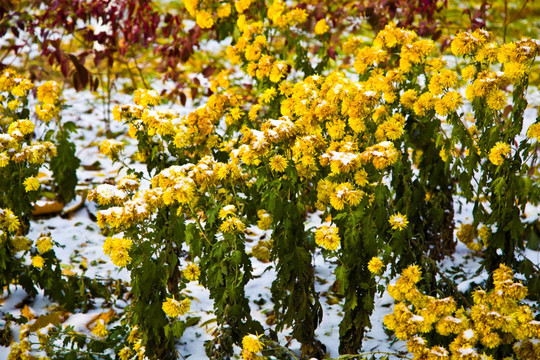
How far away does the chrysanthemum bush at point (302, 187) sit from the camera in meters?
2.27

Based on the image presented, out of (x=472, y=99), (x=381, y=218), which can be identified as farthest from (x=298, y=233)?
(x=472, y=99)

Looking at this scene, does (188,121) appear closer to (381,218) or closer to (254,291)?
(381,218)

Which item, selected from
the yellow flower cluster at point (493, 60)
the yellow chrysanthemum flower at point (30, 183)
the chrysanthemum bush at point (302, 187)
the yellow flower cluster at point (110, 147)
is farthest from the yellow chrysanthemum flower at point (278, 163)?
the yellow chrysanthemum flower at point (30, 183)

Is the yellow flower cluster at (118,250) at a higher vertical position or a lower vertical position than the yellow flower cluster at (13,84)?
lower

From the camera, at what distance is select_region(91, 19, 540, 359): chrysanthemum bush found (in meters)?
2.27

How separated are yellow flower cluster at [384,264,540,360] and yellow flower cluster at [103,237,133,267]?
1099 millimetres


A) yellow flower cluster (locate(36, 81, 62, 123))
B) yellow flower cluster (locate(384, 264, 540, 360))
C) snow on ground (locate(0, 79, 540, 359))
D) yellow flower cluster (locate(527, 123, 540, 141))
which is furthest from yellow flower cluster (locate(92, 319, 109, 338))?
yellow flower cluster (locate(527, 123, 540, 141))

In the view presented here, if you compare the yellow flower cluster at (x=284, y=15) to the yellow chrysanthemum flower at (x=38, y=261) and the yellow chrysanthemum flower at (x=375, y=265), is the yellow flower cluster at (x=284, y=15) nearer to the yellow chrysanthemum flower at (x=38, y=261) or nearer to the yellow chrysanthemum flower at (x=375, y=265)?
the yellow chrysanthemum flower at (x=375, y=265)

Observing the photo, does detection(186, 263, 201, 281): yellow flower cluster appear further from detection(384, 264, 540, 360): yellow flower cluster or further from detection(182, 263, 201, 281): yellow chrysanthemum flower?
detection(384, 264, 540, 360): yellow flower cluster

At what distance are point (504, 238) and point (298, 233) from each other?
111cm

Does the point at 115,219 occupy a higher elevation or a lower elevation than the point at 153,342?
higher

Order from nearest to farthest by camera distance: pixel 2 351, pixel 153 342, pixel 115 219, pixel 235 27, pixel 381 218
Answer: pixel 115 219, pixel 381 218, pixel 153 342, pixel 2 351, pixel 235 27

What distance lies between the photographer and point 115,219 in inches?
86.7

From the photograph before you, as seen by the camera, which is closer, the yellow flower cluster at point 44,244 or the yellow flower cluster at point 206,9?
the yellow flower cluster at point 44,244
